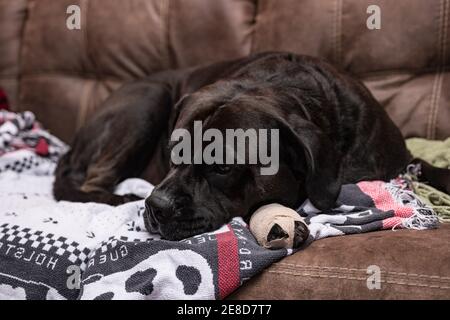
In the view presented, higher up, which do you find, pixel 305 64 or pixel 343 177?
pixel 305 64

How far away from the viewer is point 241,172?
1.49m

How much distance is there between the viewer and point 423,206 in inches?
59.6

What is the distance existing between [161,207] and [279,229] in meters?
0.32

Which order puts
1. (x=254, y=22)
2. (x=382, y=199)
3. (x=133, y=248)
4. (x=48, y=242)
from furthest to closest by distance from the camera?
1. (x=254, y=22)
2. (x=382, y=199)
3. (x=48, y=242)
4. (x=133, y=248)

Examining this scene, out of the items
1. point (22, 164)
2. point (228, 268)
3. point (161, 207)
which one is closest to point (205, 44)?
point (22, 164)

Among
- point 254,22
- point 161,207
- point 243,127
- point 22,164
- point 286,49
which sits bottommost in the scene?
point 22,164

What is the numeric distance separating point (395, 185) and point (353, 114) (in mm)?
269

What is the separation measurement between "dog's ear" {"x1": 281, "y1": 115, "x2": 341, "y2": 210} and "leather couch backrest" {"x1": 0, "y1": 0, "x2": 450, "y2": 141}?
2.27ft

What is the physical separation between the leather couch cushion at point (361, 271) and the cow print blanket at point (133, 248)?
5 centimetres

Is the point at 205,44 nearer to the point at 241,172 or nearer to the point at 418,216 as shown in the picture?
the point at 241,172

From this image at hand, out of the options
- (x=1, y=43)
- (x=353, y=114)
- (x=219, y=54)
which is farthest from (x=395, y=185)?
(x=1, y=43)

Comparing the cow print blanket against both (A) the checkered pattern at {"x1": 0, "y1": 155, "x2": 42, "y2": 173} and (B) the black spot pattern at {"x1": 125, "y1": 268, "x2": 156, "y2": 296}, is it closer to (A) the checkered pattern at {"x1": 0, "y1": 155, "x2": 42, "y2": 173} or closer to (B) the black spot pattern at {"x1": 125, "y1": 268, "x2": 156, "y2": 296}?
(B) the black spot pattern at {"x1": 125, "y1": 268, "x2": 156, "y2": 296}

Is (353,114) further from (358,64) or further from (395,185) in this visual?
(358,64)
